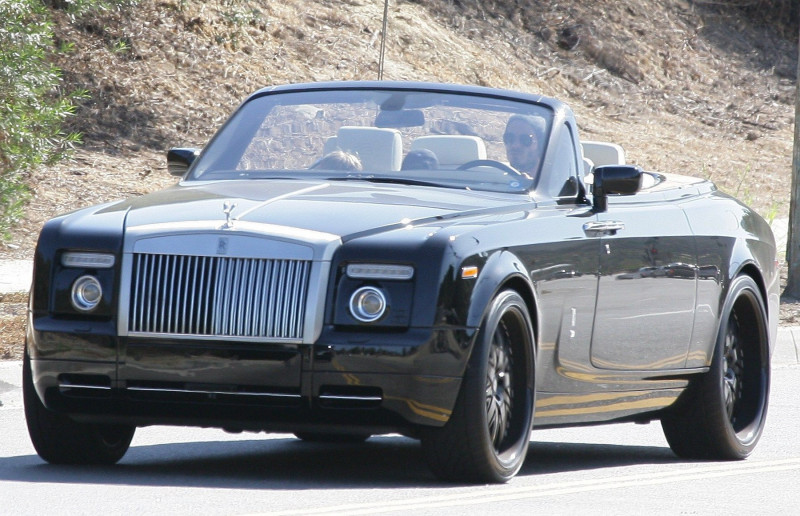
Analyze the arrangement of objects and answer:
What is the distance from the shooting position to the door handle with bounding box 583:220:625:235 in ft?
22.0

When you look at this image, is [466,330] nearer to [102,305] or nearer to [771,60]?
[102,305]

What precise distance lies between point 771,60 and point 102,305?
25197 mm

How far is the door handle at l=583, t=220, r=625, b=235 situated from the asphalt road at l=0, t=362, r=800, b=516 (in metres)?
1.04

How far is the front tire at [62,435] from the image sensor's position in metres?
6.09

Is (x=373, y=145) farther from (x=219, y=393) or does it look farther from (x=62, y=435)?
(x=62, y=435)

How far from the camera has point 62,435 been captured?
619cm

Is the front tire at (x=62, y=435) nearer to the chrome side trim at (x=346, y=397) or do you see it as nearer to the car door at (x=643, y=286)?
the chrome side trim at (x=346, y=397)

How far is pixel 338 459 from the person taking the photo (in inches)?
277

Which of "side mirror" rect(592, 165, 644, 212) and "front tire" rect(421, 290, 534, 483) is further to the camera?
"side mirror" rect(592, 165, 644, 212)

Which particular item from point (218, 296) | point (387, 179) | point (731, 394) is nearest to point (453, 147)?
point (387, 179)

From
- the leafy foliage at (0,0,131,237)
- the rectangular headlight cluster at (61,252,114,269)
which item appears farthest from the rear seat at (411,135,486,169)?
the leafy foliage at (0,0,131,237)

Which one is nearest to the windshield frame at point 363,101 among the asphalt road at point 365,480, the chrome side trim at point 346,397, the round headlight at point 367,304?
the asphalt road at point 365,480

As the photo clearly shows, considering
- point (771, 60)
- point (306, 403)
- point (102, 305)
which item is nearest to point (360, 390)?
point (306, 403)

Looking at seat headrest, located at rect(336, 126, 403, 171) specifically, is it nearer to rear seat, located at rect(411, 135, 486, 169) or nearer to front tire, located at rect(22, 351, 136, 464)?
rear seat, located at rect(411, 135, 486, 169)
